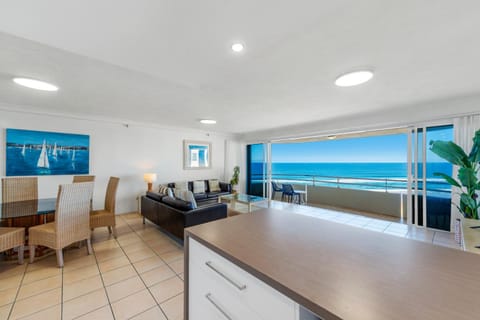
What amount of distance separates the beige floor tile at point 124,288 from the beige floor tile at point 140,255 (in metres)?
0.47

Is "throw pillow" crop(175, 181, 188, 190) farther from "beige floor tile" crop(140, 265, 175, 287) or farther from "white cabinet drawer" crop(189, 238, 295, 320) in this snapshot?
"white cabinet drawer" crop(189, 238, 295, 320)

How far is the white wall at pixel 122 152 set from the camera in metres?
3.82

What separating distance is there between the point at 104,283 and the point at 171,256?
0.79 m

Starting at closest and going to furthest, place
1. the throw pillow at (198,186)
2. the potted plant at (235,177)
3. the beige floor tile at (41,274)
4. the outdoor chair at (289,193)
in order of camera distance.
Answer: the beige floor tile at (41,274) → the throw pillow at (198,186) → the outdoor chair at (289,193) → the potted plant at (235,177)

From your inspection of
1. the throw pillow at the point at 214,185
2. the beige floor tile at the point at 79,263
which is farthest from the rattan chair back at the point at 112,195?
the throw pillow at the point at 214,185

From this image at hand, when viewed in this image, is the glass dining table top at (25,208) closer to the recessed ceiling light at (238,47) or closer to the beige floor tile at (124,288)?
the beige floor tile at (124,288)

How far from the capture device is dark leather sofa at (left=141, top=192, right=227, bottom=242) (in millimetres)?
2881

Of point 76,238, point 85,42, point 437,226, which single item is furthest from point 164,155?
point 437,226

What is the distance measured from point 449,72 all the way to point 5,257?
237 inches

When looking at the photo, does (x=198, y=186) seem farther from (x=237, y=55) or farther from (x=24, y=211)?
(x=237, y=55)

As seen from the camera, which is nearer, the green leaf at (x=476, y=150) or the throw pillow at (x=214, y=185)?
the green leaf at (x=476, y=150)

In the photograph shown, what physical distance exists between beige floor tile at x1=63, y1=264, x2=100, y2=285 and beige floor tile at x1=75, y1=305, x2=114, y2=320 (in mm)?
675

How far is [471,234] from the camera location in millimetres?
2283

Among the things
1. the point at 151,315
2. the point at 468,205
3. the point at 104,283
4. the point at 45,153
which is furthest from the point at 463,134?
the point at 45,153
